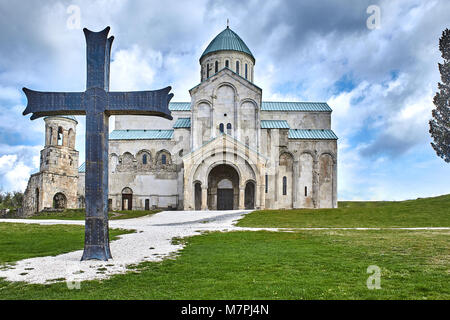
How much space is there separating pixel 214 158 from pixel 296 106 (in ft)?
55.4

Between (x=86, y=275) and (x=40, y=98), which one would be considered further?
(x=40, y=98)

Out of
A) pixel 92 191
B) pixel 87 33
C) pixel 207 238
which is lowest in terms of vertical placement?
pixel 207 238

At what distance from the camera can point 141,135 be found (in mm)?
42469

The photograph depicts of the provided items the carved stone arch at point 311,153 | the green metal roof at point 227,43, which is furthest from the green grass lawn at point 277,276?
the green metal roof at point 227,43

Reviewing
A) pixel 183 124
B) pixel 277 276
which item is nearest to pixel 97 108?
pixel 277 276

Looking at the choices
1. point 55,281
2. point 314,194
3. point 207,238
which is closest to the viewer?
point 55,281

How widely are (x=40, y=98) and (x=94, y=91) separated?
175 centimetres

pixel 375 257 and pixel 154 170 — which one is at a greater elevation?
pixel 154 170

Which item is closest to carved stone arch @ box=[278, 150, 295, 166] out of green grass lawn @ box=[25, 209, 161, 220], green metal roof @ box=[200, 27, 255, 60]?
green metal roof @ box=[200, 27, 255, 60]

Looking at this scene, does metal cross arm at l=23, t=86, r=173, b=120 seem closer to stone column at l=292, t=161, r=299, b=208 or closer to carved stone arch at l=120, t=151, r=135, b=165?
stone column at l=292, t=161, r=299, b=208

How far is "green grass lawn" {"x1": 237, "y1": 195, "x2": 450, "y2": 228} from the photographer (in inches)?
906

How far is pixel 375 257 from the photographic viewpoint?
995 centimetres
